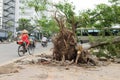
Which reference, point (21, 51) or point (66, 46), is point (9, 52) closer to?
point (21, 51)

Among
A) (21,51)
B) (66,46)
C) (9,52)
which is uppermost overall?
(66,46)

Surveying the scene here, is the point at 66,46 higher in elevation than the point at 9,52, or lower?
higher

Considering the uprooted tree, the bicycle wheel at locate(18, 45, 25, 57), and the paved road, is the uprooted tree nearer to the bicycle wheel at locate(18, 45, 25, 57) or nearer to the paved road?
the paved road

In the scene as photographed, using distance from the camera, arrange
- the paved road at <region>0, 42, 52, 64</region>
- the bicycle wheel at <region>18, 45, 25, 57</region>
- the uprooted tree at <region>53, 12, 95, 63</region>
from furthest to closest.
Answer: the bicycle wheel at <region>18, 45, 25, 57</region> → the paved road at <region>0, 42, 52, 64</region> → the uprooted tree at <region>53, 12, 95, 63</region>

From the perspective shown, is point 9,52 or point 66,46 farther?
point 9,52

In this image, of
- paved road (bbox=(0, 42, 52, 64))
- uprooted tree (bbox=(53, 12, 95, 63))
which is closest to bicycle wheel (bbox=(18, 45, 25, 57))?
paved road (bbox=(0, 42, 52, 64))

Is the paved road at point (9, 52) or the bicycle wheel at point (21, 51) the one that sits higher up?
the bicycle wheel at point (21, 51)

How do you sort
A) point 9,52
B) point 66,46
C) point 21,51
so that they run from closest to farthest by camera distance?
1. point 66,46
2. point 21,51
3. point 9,52

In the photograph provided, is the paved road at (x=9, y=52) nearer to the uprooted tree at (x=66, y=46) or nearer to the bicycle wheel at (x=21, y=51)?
the bicycle wheel at (x=21, y=51)

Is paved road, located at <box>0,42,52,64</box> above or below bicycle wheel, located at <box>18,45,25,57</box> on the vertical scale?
below

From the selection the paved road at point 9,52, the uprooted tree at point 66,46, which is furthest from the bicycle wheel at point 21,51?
the uprooted tree at point 66,46

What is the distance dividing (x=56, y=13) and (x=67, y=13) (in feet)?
10.1

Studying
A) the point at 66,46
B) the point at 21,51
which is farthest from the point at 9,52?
the point at 66,46

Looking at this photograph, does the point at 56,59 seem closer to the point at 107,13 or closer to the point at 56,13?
the point at 56,13
